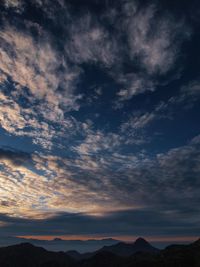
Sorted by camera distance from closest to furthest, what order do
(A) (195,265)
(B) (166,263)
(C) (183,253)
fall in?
(A) (195,265) → (B) (166,263) → (C) (183,253)

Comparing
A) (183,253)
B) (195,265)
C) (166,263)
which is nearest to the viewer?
(195,265)

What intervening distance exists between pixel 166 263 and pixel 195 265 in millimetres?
20775

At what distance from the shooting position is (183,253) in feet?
650

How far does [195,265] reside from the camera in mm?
172625

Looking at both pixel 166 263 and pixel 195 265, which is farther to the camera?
pixel 166 263

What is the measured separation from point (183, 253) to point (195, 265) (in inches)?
1014

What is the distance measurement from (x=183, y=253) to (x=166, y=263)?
2006cm

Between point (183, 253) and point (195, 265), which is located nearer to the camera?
point (195, 265)

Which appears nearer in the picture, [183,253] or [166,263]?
[166,263]

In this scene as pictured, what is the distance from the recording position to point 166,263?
609 feet
